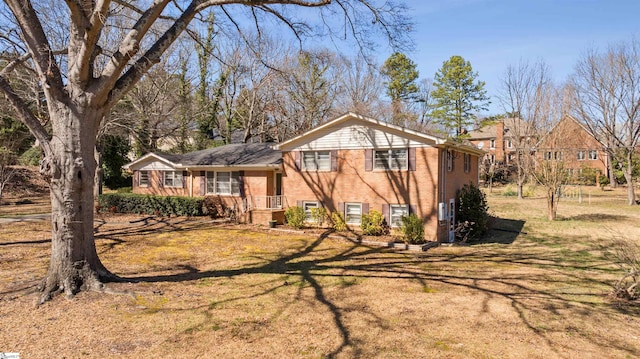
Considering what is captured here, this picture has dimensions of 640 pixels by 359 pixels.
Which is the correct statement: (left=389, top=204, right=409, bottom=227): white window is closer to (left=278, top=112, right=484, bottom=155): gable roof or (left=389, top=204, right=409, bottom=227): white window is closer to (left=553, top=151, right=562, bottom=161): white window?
(left=278, top=112, right=484, bottom=155): gable roof

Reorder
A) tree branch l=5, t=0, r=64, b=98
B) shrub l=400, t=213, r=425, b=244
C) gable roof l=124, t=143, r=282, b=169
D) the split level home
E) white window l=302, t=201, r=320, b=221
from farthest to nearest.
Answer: gable roof l=124, t=143, r=282, b=169, white window l=302, t=201, r=320, b=221, the split level home, shrub l=400, t=213, r=425, b=244, tree branch l=5, t=0, r=64, b=98

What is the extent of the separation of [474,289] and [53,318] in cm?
888

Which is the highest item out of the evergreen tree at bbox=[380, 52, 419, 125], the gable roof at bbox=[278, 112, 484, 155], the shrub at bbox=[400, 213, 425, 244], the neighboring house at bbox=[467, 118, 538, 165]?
the evergreen tree at bbox=[380, 52, 419, 125]

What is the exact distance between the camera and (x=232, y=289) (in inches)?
359

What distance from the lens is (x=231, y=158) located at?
23641 millimetres

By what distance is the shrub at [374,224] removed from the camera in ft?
55.8

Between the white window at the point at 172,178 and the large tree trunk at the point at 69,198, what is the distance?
56.8 feet

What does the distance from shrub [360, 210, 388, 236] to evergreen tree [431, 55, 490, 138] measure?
35.2 meters

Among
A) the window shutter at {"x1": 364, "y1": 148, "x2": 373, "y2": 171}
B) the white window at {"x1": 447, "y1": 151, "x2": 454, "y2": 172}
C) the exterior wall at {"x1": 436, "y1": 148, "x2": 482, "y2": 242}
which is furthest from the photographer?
the window shutter at {"x1": 364, "y1": 148, "x2": 373, "y2": 171}

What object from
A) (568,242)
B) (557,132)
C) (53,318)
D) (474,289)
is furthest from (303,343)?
(557,132)

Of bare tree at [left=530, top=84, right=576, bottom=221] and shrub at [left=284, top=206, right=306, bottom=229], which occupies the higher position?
bare tree at [left=530, top=84, right=576, bottom=221]

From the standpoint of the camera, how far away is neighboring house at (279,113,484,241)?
16281 millimetres

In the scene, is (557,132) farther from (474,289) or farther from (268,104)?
(268,104)

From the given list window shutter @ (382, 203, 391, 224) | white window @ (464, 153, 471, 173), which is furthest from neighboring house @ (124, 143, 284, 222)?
white window @ (464, 153, 471, 173)
